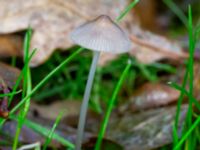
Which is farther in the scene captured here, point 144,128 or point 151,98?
point 151,98

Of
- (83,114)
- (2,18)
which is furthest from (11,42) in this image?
(83,114)

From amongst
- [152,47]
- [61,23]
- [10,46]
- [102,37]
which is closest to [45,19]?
[61,23]

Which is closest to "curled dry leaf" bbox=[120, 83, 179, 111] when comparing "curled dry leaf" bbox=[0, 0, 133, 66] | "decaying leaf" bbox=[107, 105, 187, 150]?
"decaying leaf" bbox=[107, 105, 187, 150]

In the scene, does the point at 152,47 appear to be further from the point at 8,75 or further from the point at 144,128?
the point at 8,75

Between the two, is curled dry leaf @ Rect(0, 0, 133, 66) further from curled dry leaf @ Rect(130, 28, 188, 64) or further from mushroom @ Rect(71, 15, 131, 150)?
mushroom @ Rect(71, 15, 131, 150)

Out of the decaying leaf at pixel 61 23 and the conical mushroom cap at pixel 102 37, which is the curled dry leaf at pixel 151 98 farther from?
the conical mushroom cap at pixel 102 37

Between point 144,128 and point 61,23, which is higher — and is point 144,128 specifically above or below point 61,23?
→ below

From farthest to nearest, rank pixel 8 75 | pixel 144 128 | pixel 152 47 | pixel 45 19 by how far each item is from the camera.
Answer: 1. pixel 152 47
2. pixel 45 19
3. pixel 144 128
4. pixel 8 75

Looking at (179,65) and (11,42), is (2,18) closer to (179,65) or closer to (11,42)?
(11,42)
